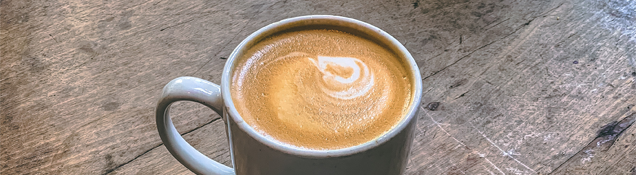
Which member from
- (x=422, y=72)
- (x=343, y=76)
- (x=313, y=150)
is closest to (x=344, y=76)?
(x=343, y=76)

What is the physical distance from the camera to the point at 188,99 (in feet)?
1.67

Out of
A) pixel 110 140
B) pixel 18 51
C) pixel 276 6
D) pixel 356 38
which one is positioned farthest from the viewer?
pixel 276 6

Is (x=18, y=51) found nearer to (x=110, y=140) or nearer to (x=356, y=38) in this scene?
(x=110, y=140)

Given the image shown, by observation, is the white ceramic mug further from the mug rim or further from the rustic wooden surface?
the rustic wooden surface

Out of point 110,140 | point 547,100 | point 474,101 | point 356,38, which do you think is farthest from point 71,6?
point 547,100

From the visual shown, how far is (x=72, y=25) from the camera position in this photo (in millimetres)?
888

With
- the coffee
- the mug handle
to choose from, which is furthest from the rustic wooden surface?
the coffee

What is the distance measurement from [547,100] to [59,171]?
0.76 m

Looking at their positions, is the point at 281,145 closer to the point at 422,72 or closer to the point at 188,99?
the point at 188,99

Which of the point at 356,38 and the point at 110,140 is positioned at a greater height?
the point at 356,38

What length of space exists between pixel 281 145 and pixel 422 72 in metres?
0.44

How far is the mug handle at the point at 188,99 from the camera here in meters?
0.51

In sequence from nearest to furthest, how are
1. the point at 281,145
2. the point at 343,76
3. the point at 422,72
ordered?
1. the point at 281,145
2. the point at 343,76
3. the point at 422,72

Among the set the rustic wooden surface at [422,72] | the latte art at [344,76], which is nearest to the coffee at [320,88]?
the latte art at [344,76]
